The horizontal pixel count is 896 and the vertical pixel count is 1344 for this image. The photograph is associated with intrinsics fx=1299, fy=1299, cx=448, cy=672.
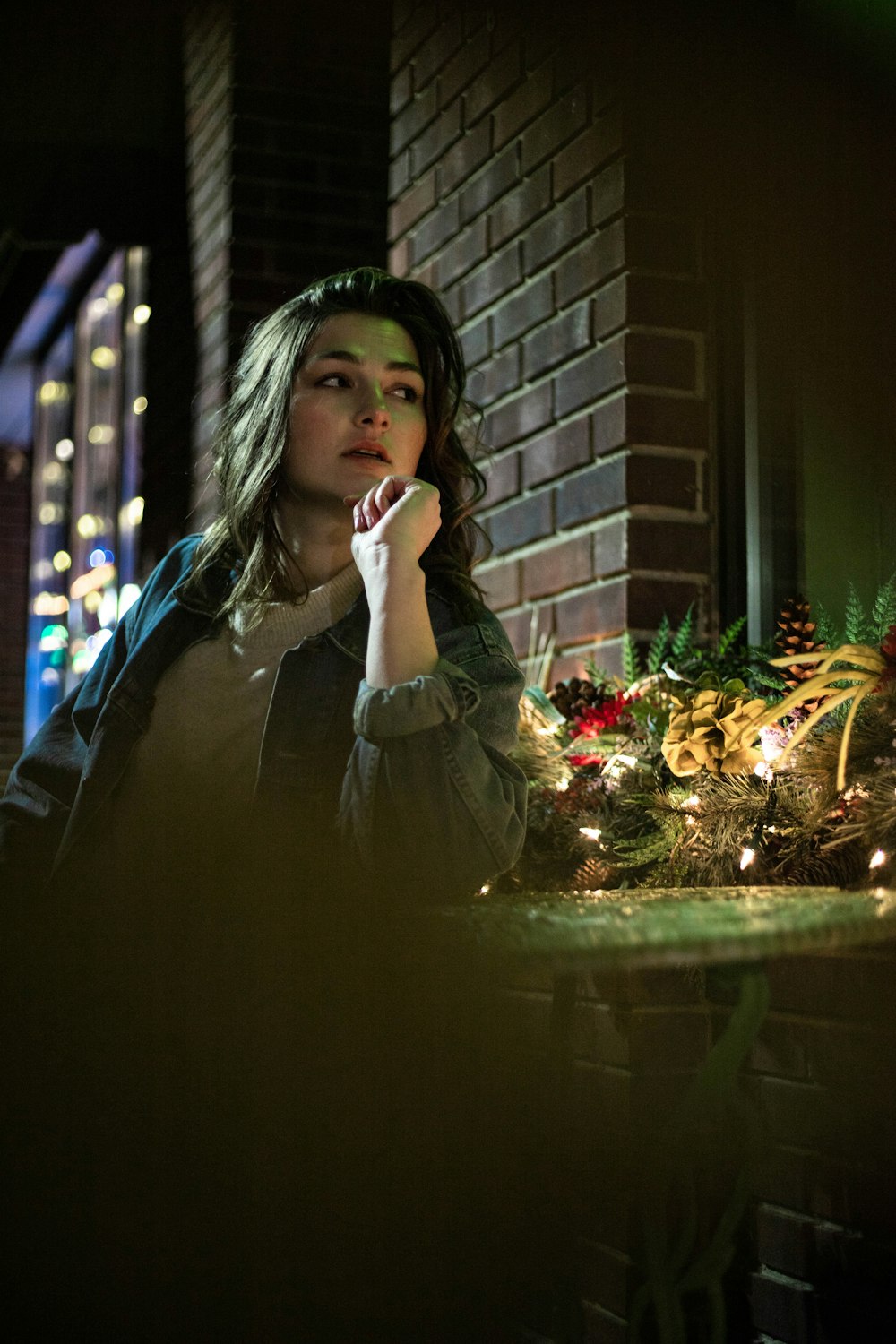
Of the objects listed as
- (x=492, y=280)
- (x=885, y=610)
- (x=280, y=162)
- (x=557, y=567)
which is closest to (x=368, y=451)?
(x=885, y=610)

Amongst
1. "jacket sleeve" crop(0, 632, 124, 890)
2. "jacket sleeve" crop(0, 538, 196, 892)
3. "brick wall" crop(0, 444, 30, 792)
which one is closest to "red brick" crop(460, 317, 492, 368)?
"jacket sleeve" crop(0, 538, 196, 892)

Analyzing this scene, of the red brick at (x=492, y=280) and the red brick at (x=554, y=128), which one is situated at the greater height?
the red brick at (x=554, y=128)

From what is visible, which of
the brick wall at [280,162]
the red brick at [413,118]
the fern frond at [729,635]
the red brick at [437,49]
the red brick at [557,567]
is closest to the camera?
the fern frond at [729,635]

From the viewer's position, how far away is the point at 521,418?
2553 millimetres

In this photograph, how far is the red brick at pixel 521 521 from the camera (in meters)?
2.45

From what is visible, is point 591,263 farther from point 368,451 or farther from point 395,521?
point 395,521

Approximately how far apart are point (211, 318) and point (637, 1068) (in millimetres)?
2784

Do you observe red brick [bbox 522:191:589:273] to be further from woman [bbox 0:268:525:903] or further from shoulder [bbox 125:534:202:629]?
shoulder [bbox 125:534:202:629]

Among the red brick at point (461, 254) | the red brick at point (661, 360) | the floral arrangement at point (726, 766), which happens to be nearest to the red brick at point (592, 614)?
the floral arrangement at point (726, 766)

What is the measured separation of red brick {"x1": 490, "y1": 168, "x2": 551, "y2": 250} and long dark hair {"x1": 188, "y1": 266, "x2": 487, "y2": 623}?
0.80 metres

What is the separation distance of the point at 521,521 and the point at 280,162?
6.01 feet

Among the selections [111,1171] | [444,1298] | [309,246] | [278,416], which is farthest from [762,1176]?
[309,246]

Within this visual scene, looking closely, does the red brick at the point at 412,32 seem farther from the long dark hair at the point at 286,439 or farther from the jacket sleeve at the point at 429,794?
the jacket sleeve at the point at 429,794

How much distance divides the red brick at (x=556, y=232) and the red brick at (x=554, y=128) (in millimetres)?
118
